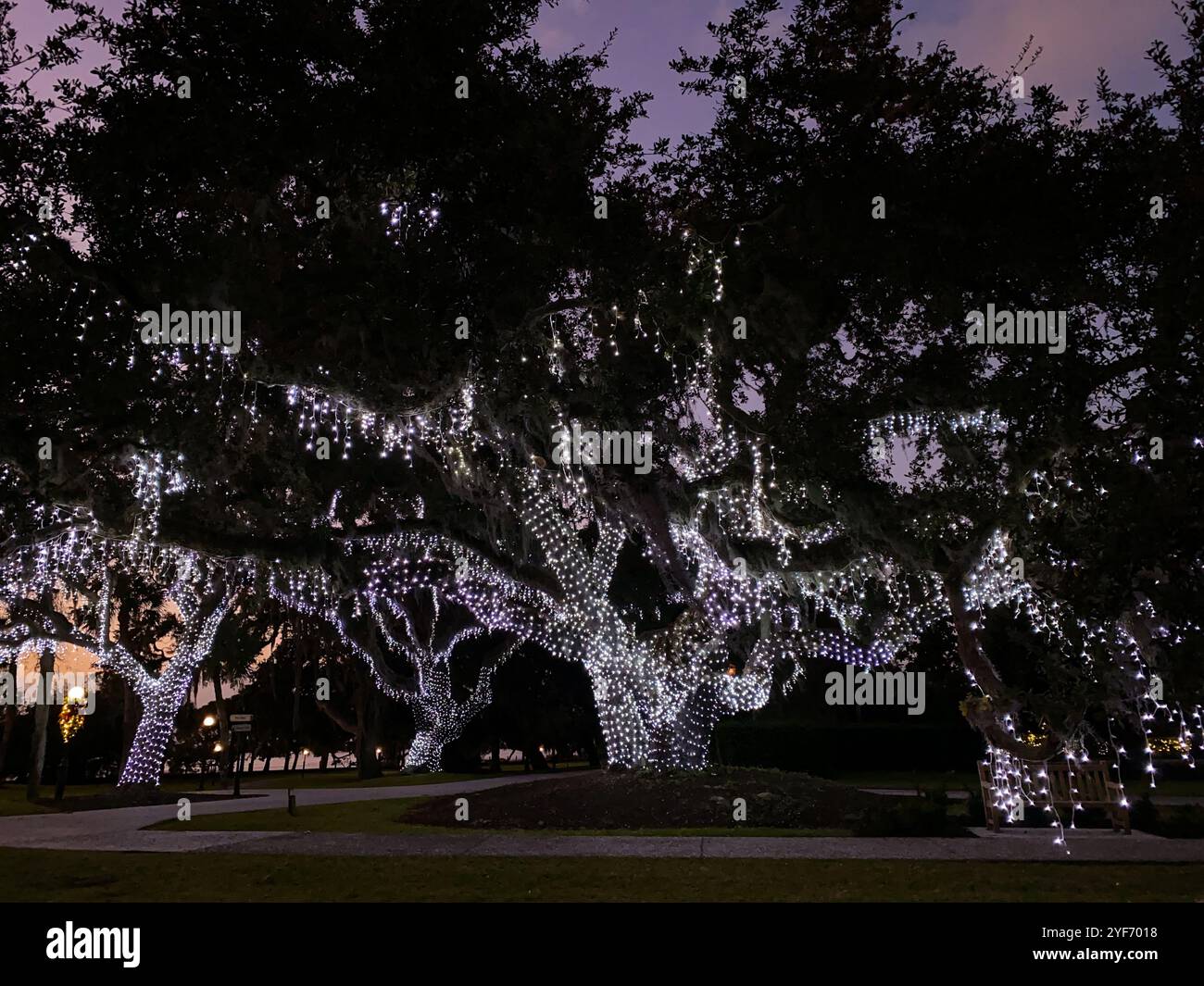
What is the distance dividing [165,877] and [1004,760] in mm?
10413

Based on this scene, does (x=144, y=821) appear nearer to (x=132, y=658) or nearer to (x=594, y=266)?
(x=132, y=658)

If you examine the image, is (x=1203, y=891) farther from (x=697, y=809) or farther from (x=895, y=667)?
(x=895, y=667)

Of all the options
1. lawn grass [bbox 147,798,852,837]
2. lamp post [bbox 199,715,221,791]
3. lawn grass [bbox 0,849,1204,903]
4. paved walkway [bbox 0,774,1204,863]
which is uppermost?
lawn grass [bbox 0,849,1204,903]

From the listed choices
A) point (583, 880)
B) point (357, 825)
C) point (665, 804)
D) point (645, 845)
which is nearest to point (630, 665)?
point (665, 804)

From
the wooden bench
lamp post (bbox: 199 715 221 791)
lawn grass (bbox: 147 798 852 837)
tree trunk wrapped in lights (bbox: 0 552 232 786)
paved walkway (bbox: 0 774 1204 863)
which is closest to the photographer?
paved walkway (bbox: 0 774 1204 863)

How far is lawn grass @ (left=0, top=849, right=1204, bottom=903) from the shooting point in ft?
25.7

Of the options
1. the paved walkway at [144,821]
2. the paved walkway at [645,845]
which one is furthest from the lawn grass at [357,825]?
the paved walkway at [144,821]

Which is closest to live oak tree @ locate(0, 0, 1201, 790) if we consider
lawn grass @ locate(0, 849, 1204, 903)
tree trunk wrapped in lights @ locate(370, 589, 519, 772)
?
lawn grass @ locate(0, 849, 1204, 903)

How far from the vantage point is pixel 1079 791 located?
1298 cm

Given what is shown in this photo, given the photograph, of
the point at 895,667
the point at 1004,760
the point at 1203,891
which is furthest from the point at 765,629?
the point at 895,667

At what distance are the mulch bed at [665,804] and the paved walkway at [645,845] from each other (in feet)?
4.81

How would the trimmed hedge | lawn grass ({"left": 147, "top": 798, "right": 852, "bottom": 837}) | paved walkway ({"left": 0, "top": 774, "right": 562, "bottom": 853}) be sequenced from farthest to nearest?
the trimmed hedge
lawn grass ({"left": 147, "top": 798, "right": 852, "bottom": 837})
paved walkway ({"left": 0, "top": 774, "right": 562, "bottom": 853})

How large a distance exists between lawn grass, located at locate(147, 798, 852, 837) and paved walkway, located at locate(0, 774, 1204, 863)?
1.89 ft

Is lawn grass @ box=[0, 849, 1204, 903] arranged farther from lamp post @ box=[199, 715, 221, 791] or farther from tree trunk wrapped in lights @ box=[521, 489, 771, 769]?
lamp post @ box=[199, 715, 221, 791]
